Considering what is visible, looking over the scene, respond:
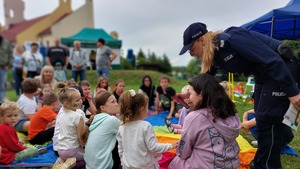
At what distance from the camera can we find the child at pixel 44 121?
4273mm

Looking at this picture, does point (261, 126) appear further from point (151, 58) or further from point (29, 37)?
point (29, 37)

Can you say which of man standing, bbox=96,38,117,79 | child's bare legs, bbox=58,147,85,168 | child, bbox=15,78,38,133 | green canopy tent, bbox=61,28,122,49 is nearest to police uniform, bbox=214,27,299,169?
child's bare legs, bbox=58,147,85,168

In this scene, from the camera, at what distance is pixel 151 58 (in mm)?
37562

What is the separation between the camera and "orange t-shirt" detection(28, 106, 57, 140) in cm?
427

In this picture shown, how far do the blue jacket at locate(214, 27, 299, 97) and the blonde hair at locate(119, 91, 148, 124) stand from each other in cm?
81

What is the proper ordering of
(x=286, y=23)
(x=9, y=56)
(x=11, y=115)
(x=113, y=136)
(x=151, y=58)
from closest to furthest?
1. (x=113, y=136)
2. (x=11, y=115)
3. (x=9, y=56)
4. (x=286, y=23)
5. (x=151, y=58)

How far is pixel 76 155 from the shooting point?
11.3ft

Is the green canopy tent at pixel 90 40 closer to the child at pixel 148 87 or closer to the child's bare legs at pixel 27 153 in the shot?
the child at pixel 148 87

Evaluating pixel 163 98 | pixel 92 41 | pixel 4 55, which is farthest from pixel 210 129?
pixel 92 41

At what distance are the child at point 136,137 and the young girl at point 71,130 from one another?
2.60 ft

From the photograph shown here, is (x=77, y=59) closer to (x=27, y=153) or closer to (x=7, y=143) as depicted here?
(x=27, y=153)

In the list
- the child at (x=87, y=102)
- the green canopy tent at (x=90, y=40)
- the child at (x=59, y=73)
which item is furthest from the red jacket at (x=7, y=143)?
the green canopy tent at (x=90, y=40)

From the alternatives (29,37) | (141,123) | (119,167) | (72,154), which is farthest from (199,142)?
(29,37)

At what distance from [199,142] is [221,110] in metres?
0.33
